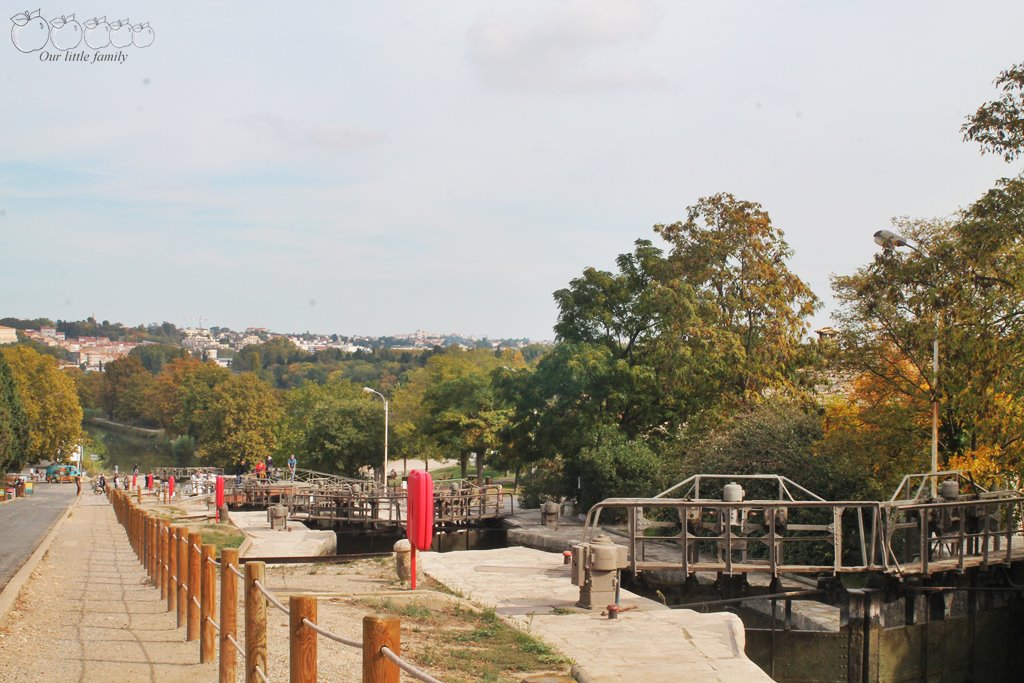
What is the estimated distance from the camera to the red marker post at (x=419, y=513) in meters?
17.6

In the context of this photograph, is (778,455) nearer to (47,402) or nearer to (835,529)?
(835,529)

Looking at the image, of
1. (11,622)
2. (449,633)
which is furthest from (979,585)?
(11,622)

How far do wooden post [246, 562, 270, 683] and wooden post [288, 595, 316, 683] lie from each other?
1.57 meters

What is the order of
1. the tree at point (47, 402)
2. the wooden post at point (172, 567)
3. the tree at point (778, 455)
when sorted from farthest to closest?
the tree at point (47, 402)
the tree at point (778, 455)
the wooden post at point (172, 567)

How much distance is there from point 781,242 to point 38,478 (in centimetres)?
8714

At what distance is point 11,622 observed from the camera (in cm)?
1259

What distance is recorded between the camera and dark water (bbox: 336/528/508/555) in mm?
39844

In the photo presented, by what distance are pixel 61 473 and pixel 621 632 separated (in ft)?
313

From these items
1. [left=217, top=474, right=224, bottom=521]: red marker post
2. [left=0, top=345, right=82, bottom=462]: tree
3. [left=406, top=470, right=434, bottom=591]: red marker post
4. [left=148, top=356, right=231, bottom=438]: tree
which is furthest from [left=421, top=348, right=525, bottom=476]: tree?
[left=0, top=345, right=82, bottom=462]: tree

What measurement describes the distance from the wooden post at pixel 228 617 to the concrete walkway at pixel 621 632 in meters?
3.60

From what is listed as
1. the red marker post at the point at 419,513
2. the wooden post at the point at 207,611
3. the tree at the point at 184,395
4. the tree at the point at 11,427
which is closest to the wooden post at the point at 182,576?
the wooden post at the point at 207,611

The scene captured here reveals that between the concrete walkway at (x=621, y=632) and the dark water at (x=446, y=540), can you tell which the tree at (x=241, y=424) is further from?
the concrete walkway at (x=621, y=632)

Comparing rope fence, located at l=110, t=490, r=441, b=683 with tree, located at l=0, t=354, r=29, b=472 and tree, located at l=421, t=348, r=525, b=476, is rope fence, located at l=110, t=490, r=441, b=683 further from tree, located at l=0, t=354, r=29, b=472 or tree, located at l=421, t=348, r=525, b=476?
tree, located at l=0, t=354, r=29, b=472

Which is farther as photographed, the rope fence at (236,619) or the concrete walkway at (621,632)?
the concrete walkway at (621,632)
